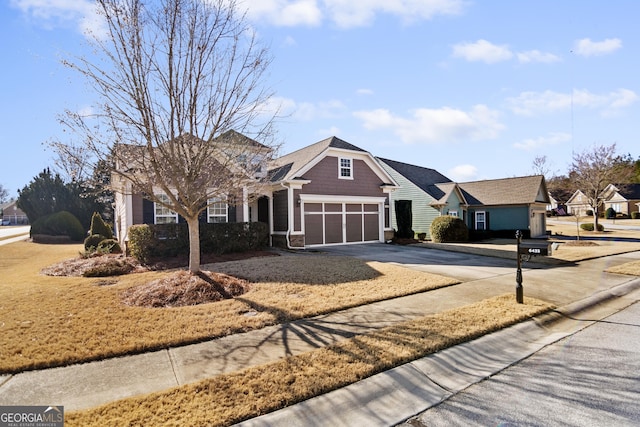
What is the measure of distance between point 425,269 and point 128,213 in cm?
1201

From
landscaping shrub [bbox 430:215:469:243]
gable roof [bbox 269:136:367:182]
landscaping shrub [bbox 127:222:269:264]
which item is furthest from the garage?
landscaping shrub [bbox 430:215:469:243]

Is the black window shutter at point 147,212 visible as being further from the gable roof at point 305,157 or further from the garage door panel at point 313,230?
the garage door panel at point 313,230

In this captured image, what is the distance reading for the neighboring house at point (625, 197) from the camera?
52938 mm

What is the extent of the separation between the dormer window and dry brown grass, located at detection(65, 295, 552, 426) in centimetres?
1329

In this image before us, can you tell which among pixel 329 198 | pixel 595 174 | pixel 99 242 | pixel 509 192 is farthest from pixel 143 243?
pixel 595 174

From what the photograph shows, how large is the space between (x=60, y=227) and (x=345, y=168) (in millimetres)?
23290

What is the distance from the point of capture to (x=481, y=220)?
90.3 feet

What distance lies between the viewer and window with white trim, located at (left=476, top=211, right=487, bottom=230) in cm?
2730

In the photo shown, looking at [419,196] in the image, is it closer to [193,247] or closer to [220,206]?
[220,206]

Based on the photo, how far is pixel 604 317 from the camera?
675 centimetres

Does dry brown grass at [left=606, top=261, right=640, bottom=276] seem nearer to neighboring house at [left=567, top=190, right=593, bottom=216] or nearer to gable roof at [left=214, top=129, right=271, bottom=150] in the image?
gable roof at [left=214, top=129, right=271, bottom=150]

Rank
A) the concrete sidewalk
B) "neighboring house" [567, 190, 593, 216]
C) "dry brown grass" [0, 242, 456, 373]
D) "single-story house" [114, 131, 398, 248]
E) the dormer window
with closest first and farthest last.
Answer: the concrete sidewalk
"dry brown grass" [0, 242, 456, 373]
"single-story house" [114, 131, 398, 248]
the dormer window
"neighboring house" [567, 190, 593, 216]

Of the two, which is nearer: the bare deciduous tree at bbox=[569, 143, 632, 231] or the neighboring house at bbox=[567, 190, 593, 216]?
the bare deciduous tree at bbox=[569, 143, 632, 231]

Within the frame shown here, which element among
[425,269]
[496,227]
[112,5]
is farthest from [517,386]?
[496,227]
